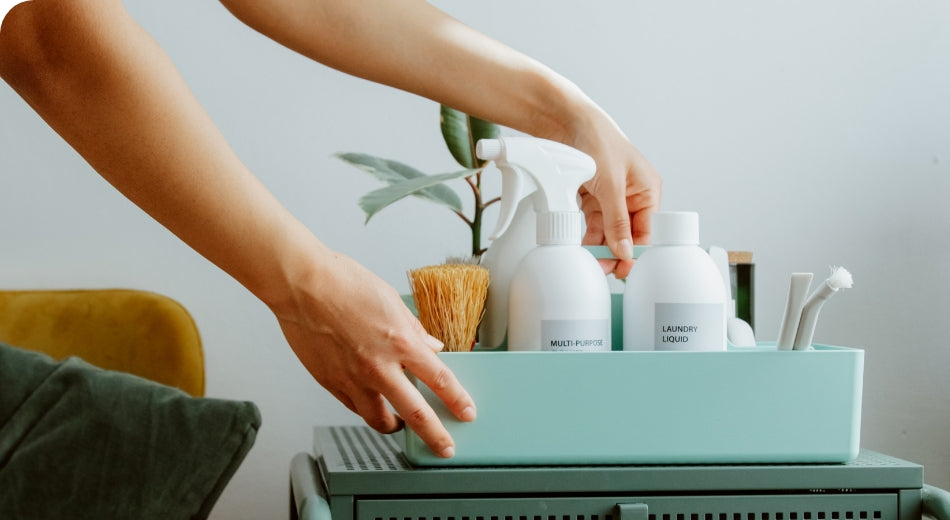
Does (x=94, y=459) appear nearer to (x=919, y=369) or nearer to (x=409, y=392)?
(x=409, y=392)

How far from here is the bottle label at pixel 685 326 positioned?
680 mm

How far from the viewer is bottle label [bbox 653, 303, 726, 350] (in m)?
0.68

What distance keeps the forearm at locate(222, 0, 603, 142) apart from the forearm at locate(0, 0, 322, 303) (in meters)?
0.32

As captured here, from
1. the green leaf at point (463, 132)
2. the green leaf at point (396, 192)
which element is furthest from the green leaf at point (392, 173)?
the green leaf at point (396, 192)

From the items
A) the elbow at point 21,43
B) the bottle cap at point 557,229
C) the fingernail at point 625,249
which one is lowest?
the fingernail at point 625,249

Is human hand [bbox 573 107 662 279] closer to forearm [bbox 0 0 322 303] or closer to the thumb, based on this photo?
the thumb

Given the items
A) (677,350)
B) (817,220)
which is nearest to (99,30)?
(677,350)

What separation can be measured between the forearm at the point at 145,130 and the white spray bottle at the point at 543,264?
6.5 inches

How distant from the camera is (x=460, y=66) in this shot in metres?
0.94

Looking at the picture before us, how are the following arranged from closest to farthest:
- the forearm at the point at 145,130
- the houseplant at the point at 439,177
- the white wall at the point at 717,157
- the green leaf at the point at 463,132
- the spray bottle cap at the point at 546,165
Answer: the forearm at the point at 145,130 < the spray bottle cap at the point at 546,165 < the houseplant at the point at 439,177 < the green leaf at the point at 463,132 < the white wall at the point at 717,157

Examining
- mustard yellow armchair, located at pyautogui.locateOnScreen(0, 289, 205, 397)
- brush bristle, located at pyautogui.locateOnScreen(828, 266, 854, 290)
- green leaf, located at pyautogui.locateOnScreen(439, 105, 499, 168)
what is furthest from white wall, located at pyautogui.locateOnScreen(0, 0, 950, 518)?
brush bristle, located at pyautogui.locateOnScreen(828, 266, 854, 290)

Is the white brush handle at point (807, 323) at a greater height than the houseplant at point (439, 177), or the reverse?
the houseplant at point (439, 177)

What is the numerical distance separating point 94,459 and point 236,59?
0.83 metres

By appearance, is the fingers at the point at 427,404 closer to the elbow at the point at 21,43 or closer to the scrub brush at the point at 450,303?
the scrub brush at the point at 450,303
